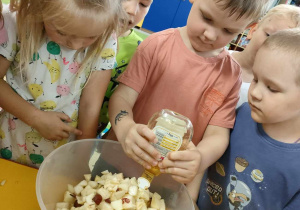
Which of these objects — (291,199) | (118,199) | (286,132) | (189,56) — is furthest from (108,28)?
(291,199)

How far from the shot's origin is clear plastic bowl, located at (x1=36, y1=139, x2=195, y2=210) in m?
0.58

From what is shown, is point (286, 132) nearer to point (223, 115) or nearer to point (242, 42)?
point (223, 115)

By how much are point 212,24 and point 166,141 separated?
0.35 m

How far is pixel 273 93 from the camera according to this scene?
66 centimetres

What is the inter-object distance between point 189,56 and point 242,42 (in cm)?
400

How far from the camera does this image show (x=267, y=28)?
43.9 inches

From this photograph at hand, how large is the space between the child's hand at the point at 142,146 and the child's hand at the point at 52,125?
0.73ft

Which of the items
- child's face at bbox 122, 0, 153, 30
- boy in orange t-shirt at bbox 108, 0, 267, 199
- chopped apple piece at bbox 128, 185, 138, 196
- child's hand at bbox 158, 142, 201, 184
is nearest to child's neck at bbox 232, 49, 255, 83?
boy in orange t-shirt at bbox 108, 0, 267, 199

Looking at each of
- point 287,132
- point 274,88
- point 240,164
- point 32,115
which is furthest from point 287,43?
point 32,115

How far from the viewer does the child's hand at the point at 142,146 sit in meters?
0.55

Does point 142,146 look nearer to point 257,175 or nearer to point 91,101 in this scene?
point 91,101

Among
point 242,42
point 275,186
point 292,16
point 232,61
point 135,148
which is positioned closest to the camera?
point 135,148

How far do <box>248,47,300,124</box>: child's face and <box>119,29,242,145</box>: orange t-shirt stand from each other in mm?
125

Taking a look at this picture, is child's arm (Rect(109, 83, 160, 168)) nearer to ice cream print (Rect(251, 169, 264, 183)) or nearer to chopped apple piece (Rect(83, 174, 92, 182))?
chopped apple piece (Rect(83, 174, 92, 182))
